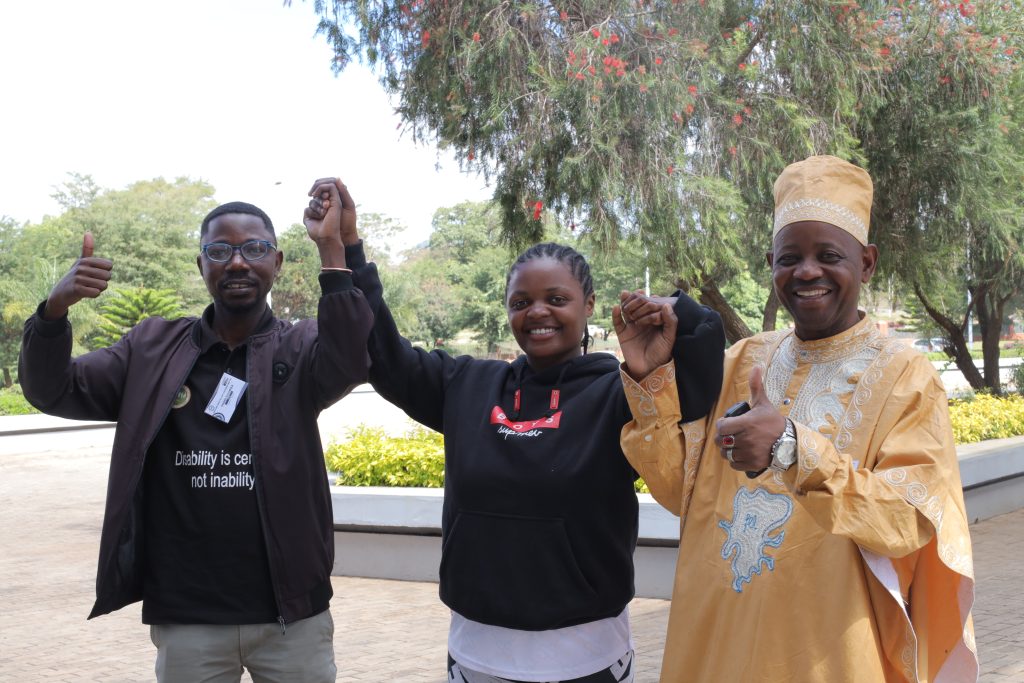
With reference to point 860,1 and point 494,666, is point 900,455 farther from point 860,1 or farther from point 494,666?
point 860,1

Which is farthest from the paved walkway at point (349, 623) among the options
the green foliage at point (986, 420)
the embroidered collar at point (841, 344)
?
the embroidered collar at point (841, 344)

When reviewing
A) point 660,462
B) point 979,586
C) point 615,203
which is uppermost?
point 615,203

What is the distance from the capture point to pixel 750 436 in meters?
2.02

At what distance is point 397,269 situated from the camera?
63.4 meters

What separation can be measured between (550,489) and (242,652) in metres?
1.00

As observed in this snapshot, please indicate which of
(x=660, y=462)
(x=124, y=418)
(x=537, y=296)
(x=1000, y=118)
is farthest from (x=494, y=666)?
(x=1000, y=118)

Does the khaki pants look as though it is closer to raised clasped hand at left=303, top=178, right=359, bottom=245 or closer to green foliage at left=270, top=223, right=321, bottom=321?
raised clasped hand at left=303, top=178, right=359, bottom=245

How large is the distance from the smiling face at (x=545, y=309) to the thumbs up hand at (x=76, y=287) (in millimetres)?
1090

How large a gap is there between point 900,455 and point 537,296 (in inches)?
38.1

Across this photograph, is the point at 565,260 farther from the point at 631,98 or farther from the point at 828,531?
the point at 631,98

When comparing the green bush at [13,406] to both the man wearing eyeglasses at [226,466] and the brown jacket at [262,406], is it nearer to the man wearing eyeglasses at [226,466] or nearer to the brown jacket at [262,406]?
the brown jacket at [262,406]

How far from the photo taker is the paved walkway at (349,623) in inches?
218

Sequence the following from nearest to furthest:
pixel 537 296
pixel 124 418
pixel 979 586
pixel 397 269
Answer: pixel 537 296
pixel 124 418
pixel 979 586
pixel 397 269

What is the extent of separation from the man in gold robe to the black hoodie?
11 centimetres
